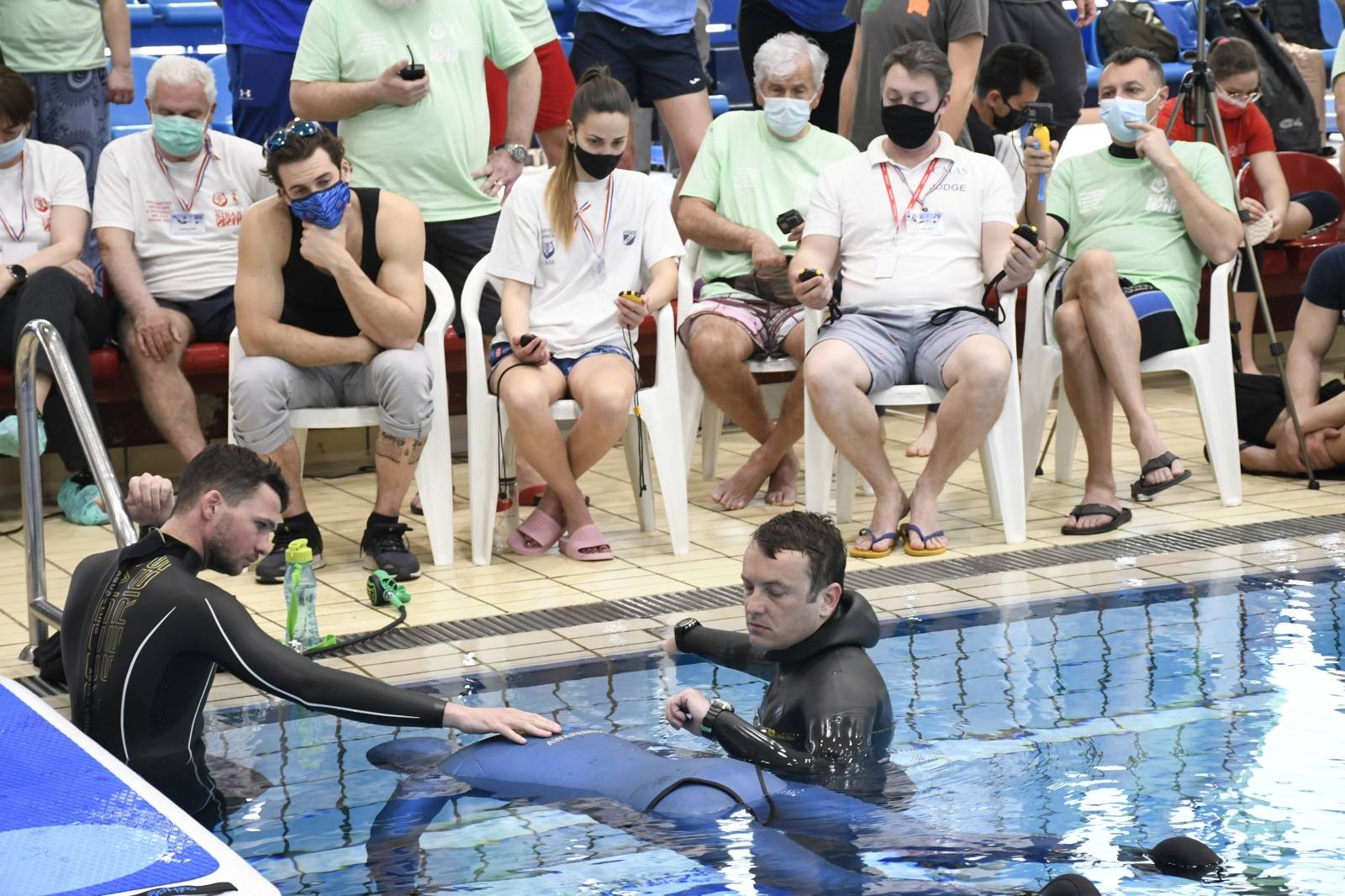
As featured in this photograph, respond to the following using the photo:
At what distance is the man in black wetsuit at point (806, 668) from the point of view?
11.7 ft

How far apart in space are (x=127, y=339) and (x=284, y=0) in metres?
1.64

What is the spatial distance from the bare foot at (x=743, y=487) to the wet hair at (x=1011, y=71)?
187cm

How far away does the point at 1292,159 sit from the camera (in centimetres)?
833

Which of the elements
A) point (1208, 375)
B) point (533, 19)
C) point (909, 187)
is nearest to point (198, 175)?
point (533, 19)

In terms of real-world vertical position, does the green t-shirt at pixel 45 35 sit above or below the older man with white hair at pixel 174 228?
above

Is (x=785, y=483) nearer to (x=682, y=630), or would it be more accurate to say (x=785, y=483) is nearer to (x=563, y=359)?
(x=563, y=359)

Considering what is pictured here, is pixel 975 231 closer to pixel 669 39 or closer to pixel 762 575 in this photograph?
pixel 669 39

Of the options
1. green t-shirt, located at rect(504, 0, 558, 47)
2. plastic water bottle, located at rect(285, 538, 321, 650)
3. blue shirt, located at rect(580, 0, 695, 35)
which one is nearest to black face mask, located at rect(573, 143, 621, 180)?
blue shirt, located at rect(580, 0, 695, 35)

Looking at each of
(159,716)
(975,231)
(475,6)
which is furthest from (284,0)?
(159,716)

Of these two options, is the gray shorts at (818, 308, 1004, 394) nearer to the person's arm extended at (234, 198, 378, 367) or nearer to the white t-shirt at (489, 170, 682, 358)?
the white t-shirt at (489, 170, 682, 358)

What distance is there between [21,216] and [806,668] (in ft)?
12.8

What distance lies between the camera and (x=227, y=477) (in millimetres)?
3520

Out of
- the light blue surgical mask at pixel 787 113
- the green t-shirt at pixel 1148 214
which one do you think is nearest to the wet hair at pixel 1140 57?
the green t-shirt at pixel 1148 214

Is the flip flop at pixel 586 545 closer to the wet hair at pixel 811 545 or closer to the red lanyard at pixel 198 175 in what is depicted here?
the red lanyard at pixel 198 175
